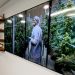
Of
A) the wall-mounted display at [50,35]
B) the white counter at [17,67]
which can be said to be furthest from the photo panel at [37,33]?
the white counter at [17,67]

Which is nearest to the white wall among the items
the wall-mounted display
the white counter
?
the wall-mounted display

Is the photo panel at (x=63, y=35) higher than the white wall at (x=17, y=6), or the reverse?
the white wall at (x=17, y=6)

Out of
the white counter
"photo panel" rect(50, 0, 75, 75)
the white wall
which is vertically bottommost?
the white counter

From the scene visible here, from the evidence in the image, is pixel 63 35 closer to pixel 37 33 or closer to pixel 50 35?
pixel 50 35

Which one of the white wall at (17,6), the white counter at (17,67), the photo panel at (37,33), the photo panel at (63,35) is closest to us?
the photo panel at (63,35)

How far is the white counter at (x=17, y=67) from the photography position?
265 cm

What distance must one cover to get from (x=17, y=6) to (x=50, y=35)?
5.88 feet

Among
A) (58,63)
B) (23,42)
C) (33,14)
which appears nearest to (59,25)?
(58,63)

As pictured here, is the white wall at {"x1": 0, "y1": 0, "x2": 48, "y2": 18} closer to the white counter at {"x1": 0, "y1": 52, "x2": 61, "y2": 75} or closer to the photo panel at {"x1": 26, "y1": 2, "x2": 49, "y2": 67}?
the photo panel at {"x1": 26, "y1": 2, "x2": 49, "y2": 67}

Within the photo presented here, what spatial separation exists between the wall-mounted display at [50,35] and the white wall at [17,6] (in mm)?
163

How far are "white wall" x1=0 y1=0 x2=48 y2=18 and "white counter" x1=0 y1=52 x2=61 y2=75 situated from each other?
3.76 ft

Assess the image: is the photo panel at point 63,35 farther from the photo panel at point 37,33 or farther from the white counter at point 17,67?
the white counter at point 17,67

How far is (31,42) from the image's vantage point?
2.81 metres

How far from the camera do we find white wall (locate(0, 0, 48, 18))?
2.94 meters
